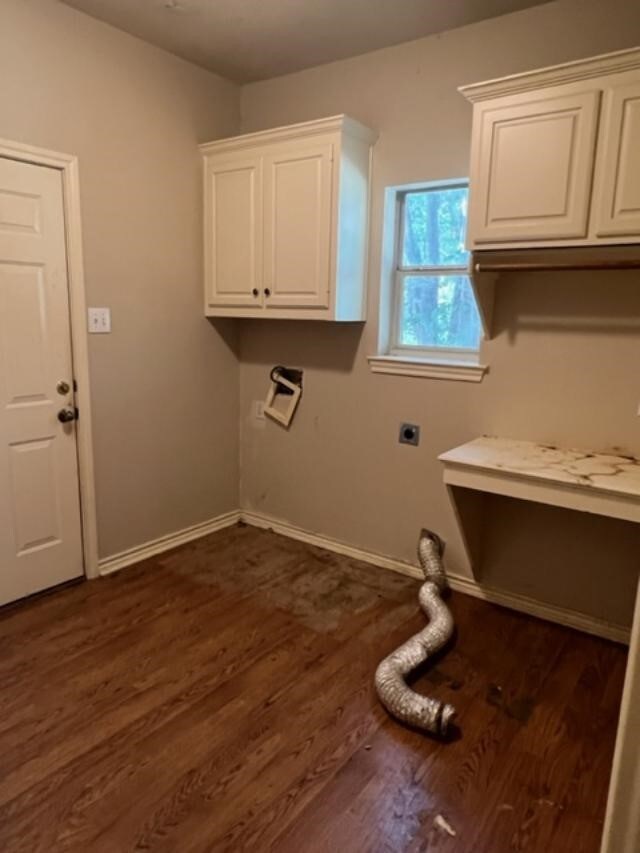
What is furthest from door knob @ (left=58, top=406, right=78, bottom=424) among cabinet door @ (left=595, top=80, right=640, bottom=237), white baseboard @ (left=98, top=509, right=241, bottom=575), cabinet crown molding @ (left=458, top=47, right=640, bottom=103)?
cabinet door @ (left=595, top=80, right=640, bottom=237)

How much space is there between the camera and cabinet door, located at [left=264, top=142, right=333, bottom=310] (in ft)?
9.30

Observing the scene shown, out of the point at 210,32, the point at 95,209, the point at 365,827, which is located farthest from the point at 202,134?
the point at 365,827

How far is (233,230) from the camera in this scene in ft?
10.4

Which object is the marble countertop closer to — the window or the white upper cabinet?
the window

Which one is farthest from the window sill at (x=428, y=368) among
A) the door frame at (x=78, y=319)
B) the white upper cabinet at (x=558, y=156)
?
the door frame at (x=78, y=319)

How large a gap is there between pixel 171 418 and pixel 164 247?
95 cm

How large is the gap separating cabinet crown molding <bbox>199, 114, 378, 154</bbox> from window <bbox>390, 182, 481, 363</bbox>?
364 mm

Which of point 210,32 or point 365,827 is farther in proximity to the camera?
point 210,32

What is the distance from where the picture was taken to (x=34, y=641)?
7.94 feet

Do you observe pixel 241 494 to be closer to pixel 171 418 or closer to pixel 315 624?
pixel 171 418

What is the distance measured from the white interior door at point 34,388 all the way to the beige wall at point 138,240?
0.16 metres

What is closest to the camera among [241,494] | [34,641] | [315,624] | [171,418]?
[34,641]

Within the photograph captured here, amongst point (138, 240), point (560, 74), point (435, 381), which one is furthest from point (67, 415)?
point (560, 74)

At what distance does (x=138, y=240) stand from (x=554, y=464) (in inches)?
90.1
